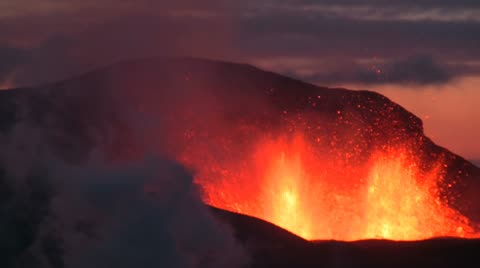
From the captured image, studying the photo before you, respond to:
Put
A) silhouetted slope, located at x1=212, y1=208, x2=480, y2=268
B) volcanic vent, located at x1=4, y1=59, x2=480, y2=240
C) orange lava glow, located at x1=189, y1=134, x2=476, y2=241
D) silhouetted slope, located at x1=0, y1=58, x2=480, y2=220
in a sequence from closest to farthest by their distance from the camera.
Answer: silhouetted slope, located at x1=212, y1=208, x2=480, y2=268 < orange lava glow, located at x1=189, y1=134, x2=476, y2=241 < volcanic vent, located at x1=4, y1=59, x2=480, y2=240 < silhouetted slope, located at x1=0, y1=58, x2=480, y2=220

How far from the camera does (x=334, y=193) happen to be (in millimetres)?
45781

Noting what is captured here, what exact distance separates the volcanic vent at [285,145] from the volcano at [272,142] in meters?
0.05

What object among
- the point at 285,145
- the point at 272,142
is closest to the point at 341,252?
the point at 285,145

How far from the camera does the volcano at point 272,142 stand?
143 feet

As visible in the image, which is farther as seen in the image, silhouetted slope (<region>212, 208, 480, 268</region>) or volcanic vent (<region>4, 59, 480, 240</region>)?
volcanic vent (<region>4, 59, 480, 240</region>)

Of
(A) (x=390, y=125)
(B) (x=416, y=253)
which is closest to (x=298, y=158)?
(A) (x=390, y=125)

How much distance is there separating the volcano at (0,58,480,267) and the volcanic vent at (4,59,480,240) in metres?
0.05

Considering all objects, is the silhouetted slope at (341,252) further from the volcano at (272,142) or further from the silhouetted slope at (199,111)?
the silhouetted slope at (199,111)

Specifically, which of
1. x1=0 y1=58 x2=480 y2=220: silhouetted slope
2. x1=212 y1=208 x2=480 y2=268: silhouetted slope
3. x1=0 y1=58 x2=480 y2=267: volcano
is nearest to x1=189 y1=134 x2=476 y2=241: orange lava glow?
x1=0 y1=58 x2=480 y2=267: volcano

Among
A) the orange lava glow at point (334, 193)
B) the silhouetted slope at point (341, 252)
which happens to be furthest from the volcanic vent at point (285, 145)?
the silhouetted slope at point (341, 252)

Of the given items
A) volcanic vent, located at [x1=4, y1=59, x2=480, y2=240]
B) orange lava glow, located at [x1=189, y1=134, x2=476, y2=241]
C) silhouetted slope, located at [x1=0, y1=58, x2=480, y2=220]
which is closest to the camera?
orange lava glow, located at [x1=189, y1=134, x2=476, y2=241]

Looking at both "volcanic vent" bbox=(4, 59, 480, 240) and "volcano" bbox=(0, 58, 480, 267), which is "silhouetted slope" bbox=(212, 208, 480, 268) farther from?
"volcanic vent" bbox=(4, 59, 480, 240)

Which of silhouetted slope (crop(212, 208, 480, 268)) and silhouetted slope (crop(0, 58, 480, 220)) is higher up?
silhouetted slope (crop(212, 208, 480, 268))

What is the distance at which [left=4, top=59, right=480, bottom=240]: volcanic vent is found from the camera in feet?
143
